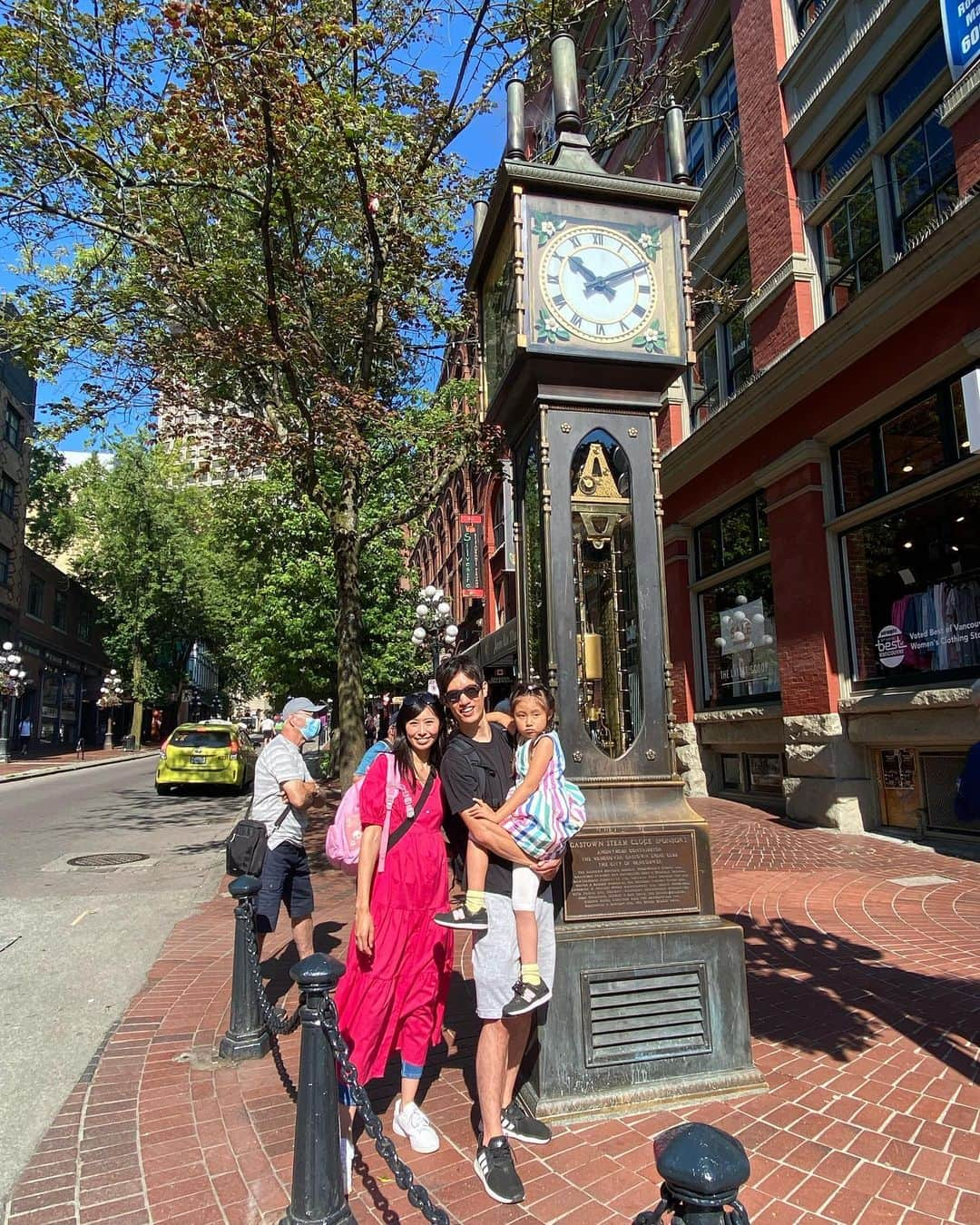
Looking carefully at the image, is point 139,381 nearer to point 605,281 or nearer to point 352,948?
point 605,281

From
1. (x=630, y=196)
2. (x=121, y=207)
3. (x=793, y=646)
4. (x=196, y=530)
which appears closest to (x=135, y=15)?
(x=121, y=207)

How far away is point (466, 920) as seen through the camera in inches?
117

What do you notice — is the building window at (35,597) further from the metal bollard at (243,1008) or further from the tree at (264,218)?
the metal bollard at (243,1008)

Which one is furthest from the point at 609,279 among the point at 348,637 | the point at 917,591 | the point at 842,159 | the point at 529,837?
the point at 348,637

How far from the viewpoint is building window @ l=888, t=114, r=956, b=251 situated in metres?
9.16

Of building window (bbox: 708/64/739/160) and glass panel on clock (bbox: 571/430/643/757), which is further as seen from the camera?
building window (bbox: 708/64/739/160)

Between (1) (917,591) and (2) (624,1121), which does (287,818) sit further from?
(1) (917,591)

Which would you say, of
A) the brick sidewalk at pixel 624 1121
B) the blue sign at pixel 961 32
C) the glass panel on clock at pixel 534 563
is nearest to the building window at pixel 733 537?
the blue sign at pixel 961 32

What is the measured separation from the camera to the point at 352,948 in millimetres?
3344

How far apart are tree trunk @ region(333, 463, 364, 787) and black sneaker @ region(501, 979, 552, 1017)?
33.3 feet

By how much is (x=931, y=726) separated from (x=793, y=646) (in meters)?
2.54

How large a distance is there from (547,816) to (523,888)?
30 centimetres

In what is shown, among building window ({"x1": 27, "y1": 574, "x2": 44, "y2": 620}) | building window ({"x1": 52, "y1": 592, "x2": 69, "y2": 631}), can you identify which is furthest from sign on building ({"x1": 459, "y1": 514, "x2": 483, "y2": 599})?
building window ({"x1": 52, "y1": 592, "x2": 69, "y2": 631})

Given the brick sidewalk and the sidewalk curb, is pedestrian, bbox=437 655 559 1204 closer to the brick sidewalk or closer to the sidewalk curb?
the brick sidewalk
